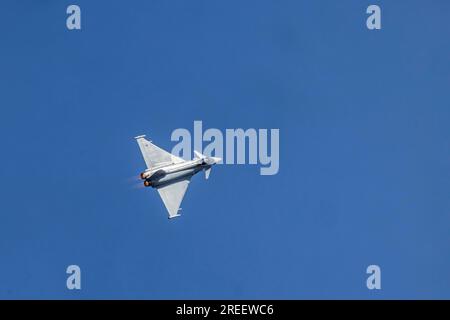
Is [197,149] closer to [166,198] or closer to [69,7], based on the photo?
[166,198]

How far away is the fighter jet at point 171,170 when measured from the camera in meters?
63.9

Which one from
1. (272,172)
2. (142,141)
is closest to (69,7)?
(142,141)

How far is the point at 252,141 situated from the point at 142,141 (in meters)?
10.6

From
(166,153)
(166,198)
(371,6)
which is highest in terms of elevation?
(371,6)

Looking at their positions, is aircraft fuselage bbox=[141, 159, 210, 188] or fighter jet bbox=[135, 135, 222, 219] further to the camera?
fighter jet bbox=[135, 135, 222, 219]

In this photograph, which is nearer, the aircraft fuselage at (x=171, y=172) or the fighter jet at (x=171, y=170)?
the aircraft fuselage at (x=171, y=172)

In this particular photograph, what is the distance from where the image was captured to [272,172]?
67000 millimetres

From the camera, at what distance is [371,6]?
227 ft

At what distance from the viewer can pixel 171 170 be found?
64.1m

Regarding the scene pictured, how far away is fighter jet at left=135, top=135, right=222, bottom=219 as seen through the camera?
210 ft
